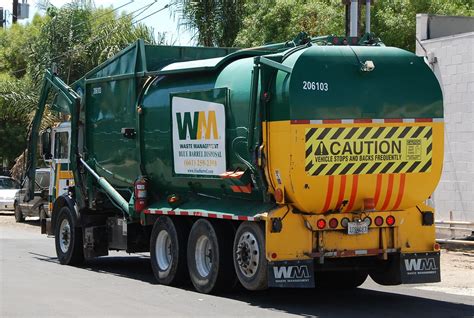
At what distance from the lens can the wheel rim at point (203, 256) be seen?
42.6ft

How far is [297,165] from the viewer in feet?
37.2

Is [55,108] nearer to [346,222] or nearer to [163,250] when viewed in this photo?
[163,250]

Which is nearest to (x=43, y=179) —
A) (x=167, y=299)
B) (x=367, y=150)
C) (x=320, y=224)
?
(x=167, y=299)

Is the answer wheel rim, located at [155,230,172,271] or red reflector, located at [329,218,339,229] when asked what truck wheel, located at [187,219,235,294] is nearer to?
wheel rim, located at [155,230,172,271]

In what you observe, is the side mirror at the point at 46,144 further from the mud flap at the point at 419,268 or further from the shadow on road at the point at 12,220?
the shadow on road at the point at 12,220

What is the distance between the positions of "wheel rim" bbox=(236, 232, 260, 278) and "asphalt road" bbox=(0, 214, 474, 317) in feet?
1.53

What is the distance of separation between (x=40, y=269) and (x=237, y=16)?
14.0m

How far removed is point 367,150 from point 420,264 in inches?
70.2

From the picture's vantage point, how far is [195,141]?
43.6ft

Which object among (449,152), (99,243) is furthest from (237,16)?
(99,243)

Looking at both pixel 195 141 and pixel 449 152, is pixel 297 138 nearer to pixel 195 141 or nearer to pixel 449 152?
pixel 195 141

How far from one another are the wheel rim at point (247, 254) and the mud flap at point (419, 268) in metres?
2.00

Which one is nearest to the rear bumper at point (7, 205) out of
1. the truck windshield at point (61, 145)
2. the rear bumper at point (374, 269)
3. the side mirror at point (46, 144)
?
the side mirror at point (46, 144)

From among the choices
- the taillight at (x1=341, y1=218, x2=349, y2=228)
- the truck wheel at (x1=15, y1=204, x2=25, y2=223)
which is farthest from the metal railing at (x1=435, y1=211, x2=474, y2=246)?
the truck wheel at (x1=15, y1=204, x2=25, y2=223)
